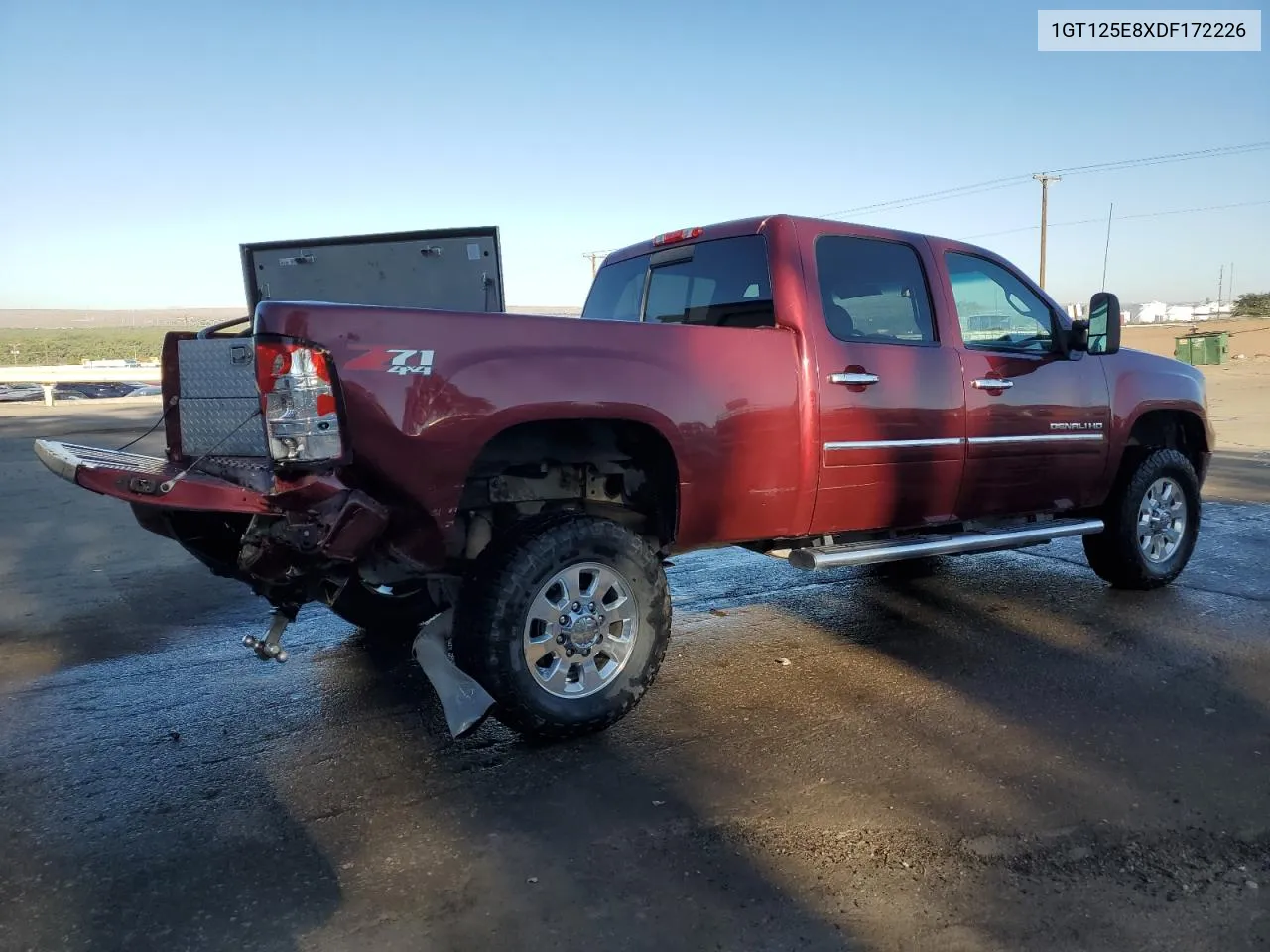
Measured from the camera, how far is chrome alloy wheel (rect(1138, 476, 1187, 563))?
5.84 meters

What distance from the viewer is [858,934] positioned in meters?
2.42

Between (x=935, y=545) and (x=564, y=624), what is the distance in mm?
2035

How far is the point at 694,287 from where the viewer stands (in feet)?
16.0

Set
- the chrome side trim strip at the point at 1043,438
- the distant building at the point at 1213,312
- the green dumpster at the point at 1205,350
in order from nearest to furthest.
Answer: the chrome side trim strip at the point at 1043,438 < the green dumpster at the point at 1205,350 < the distant building at the point at 1213,312

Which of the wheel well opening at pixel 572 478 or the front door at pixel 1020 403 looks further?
the front door at pixel 1020 403

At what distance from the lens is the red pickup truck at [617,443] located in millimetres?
3201

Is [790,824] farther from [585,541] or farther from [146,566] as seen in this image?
[146,566]

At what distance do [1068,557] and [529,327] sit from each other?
5143 millimetres

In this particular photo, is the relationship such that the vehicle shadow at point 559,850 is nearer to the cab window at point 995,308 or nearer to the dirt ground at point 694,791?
the dirt ground at point 694,791

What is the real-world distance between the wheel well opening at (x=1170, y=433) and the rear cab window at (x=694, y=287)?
2.91 meters

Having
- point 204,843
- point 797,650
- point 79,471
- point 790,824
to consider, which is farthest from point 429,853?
point 797,650

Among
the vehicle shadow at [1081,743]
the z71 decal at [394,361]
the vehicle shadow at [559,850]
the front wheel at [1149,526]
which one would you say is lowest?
the vehicle shadow at [1081,743]

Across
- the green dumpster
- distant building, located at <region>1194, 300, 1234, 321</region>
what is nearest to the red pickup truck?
the green dumpster

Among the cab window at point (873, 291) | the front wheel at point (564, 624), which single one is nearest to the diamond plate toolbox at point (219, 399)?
the front wheel at point (564, 624)
